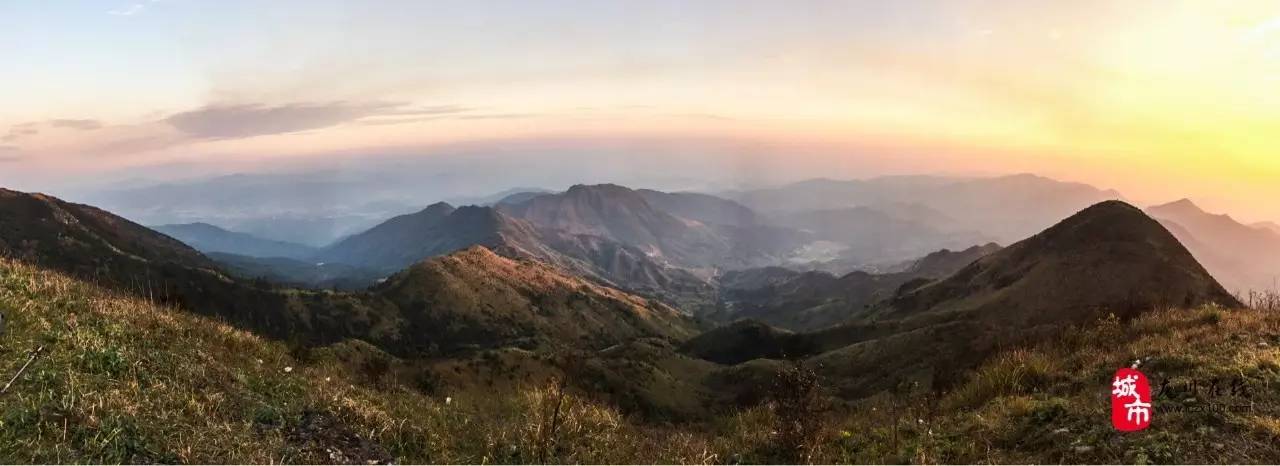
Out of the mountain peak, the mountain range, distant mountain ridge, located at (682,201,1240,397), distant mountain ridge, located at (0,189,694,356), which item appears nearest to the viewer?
the mountain range

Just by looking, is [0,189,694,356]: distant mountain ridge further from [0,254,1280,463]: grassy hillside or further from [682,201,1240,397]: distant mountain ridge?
[0,254,1280,463]: grassy hillside

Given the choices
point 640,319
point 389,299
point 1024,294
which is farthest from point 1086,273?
point 389,299

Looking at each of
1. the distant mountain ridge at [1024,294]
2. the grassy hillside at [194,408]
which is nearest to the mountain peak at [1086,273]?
the distant mountain ridge at [1024,294]

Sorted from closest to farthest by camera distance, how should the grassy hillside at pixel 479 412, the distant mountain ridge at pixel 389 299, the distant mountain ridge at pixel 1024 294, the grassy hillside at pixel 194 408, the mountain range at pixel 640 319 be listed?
the grassy hillside at pixel 194 408 → the grassy hillside at pixel 479 412 → the mountain range at pixel 640 319 → the distant mountain ridge at pixel 1024 294 → the distant mountain ridge at pixel 389 299

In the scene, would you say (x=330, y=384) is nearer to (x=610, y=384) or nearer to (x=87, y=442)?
(x=87, y=442)

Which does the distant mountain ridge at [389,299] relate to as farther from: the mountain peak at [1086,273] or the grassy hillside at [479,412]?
the grassy hillside at [479,412]

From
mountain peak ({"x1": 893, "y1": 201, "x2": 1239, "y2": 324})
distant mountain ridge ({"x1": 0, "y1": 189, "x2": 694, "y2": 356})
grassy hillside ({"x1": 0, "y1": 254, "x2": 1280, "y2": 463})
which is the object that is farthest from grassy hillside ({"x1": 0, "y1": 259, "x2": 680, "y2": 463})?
distant mountain ridge ({"x1": 0, "y1": 189, "x2": 694, "y2": 356})

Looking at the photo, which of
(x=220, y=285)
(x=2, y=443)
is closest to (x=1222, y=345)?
(x=2, y=443)

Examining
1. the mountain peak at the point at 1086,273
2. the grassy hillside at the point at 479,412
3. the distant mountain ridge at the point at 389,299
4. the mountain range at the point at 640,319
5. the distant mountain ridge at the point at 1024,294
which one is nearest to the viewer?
the grassy hillside at the point at 479,412
